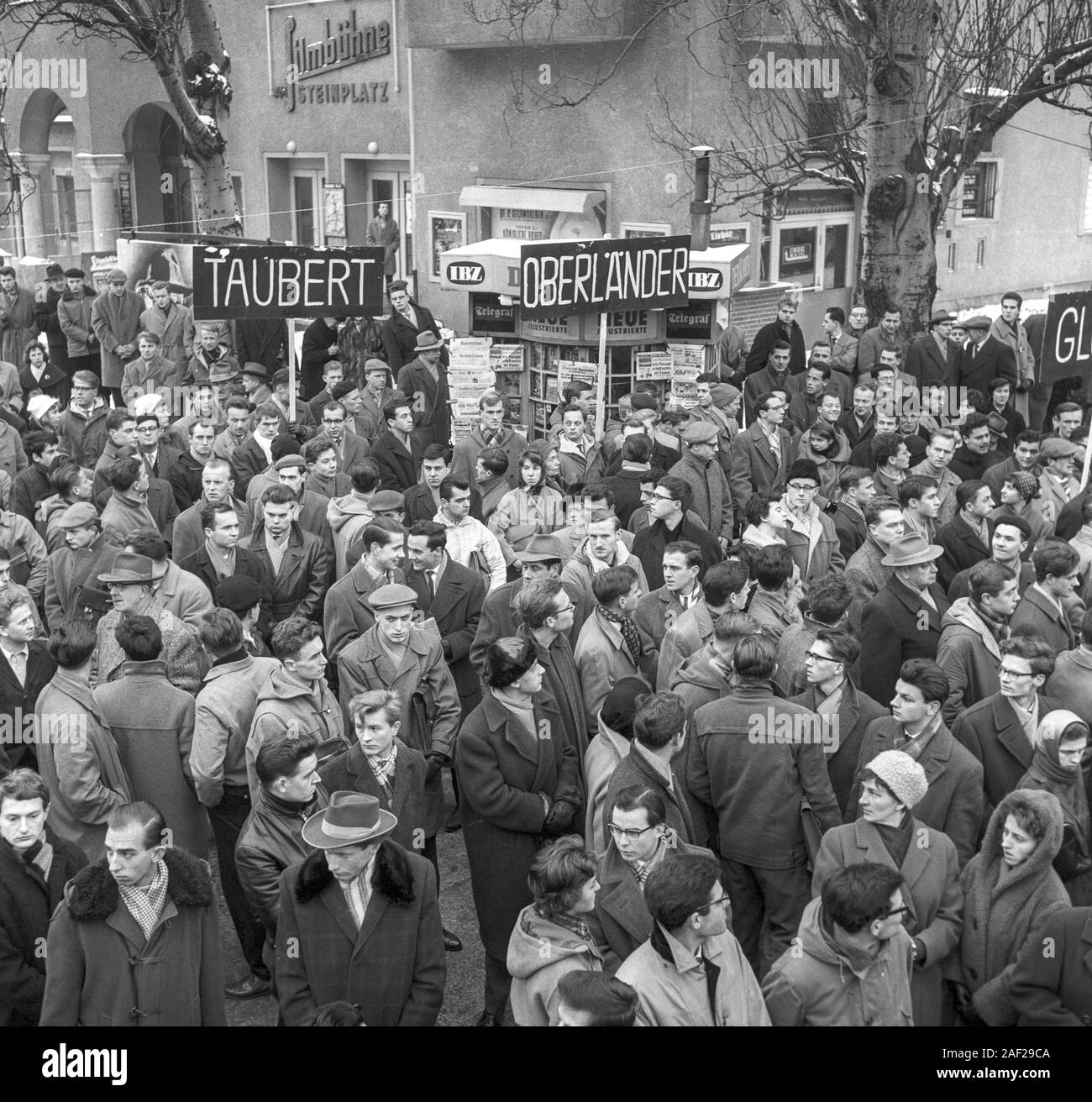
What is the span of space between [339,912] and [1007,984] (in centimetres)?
219

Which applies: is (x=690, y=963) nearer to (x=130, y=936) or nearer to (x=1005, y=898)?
(x=1005, y=898)

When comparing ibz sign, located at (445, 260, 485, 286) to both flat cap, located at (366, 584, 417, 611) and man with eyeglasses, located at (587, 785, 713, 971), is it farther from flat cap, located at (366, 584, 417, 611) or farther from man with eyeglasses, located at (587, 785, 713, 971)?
man with eyeglasses, located at (587, 785, 713, 971)

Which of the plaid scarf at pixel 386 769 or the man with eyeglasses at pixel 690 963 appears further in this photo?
the plaid scarf at pixel 386 769

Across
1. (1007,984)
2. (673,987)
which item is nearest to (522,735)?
(673,987)

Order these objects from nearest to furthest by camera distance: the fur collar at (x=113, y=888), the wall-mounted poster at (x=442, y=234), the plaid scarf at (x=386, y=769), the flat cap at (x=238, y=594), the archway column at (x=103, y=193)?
the fur collar at (x=113, y=888) → the plaid scarf at (x=386, y=769) → the flat cap at (x=238, y=594) → the wall-mounted poster at (x=442, y=234) → the archway column at (x=103, y=193)

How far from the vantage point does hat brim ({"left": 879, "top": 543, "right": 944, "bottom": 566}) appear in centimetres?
691

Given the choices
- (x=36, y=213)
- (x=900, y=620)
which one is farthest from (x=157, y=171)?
(x=900, y=620)

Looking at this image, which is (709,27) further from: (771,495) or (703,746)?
(703,746)

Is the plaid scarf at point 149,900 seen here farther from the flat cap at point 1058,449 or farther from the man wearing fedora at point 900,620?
the flat cap at point 1058,449

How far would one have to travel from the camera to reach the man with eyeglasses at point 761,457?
10.5 m

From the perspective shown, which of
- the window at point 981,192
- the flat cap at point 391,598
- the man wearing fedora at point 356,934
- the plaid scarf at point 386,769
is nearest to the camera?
the man wearing fedora at point 356,934

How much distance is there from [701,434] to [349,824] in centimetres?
551

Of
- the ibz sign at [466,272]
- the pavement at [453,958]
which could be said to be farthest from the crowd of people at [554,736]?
the ibz sign at [466,272]
